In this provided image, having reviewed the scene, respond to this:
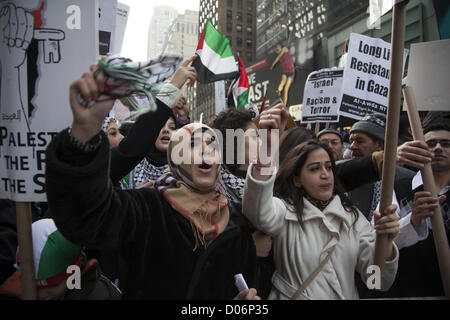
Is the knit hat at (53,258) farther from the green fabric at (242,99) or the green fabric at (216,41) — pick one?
the green fabric at (242,99)

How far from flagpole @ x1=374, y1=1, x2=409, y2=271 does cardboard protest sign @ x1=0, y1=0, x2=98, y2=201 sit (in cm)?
145

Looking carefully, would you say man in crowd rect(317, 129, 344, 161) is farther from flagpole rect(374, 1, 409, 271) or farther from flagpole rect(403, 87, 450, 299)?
flagpole rect(374, 1, 409, 271)

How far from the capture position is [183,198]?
5.09 feet

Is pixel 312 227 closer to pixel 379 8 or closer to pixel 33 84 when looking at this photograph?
pixel 379 8

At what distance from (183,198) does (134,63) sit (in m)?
0.70

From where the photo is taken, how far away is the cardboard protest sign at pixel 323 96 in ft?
14.7

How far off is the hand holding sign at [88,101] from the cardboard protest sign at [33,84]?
0.50m

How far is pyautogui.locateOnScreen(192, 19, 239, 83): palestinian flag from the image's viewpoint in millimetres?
3576

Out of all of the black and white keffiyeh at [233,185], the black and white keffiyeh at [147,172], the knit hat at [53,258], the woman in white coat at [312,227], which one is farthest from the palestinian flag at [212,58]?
the knit hat at [53,258]

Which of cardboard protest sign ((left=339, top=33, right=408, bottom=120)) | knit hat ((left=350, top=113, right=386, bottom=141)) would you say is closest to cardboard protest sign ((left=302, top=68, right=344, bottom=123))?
cardboard protest sign ((left=339, top=33, right=408, bottom=120))

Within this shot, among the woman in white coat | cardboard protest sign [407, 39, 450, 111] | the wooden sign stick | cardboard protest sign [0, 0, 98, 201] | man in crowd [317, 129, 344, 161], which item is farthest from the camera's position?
man in crowd [317, 129, 344, 161]
